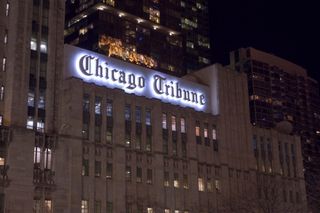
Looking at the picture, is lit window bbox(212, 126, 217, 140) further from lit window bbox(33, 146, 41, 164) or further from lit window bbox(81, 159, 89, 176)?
lit window bbox(33, 146, 41, 164)

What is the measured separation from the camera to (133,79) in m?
104

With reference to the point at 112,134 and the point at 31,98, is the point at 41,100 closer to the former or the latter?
the point at 31,98

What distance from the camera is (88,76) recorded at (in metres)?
97.9

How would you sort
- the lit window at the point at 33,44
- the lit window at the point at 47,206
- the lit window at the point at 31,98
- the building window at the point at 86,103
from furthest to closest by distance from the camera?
the building window at the point at 86,103
the lit window at the point at 33,44
the lit window at the point at 31,98
the lit window at the point at 47,206

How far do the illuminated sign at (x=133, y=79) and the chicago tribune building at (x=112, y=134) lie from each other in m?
0.19

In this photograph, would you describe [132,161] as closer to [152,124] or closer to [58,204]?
[152,124]

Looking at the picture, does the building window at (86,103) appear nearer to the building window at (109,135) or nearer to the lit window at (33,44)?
the building window at (109,135)

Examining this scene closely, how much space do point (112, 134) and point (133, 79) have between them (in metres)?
12.9

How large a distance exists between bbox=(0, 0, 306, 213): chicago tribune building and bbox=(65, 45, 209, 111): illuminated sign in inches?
7.6

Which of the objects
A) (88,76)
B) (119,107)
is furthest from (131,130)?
(88,76)

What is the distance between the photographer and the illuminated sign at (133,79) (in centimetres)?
9744

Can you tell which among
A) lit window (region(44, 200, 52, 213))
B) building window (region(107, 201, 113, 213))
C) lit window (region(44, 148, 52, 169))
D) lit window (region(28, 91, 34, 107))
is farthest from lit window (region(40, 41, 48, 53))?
building window (region(107, 201, 113, 213))

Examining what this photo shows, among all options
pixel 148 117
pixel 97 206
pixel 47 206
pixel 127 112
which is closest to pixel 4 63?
pixel 127 112

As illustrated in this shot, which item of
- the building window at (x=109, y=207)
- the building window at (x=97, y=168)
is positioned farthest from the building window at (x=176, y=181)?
the building window at (x=97, y=168)
